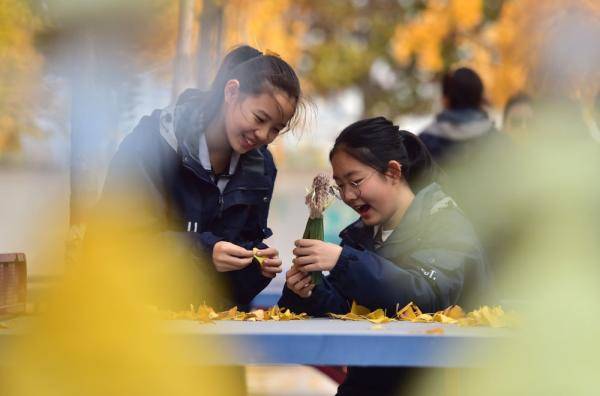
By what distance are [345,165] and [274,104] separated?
22cm

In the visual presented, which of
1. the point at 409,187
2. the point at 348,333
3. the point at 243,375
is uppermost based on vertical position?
the point at 409,187

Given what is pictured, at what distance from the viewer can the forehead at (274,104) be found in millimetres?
2947

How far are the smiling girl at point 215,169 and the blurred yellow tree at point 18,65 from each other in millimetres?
1950

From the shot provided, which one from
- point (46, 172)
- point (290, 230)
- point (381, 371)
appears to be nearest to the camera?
point (381, 371)

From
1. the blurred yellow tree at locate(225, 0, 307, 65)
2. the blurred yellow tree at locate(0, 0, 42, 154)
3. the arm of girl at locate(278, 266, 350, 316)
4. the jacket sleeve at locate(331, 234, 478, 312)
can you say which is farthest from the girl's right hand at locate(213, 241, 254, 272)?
the blurred yellow tree at locate(0, 0, 42, 154)

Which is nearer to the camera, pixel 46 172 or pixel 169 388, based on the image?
pixel 169 388

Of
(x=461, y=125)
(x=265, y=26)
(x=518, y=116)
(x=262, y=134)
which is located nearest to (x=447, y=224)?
(x=262, y=134)

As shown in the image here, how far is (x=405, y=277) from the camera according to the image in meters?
2.64

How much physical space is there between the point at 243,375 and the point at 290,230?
29.4 feet

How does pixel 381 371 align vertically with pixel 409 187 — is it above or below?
below

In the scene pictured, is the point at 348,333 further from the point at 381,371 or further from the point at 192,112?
the point at 192,112

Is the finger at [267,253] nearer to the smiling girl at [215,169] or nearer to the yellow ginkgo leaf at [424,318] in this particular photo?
the smiling girl at [215,169]

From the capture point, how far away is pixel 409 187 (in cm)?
300

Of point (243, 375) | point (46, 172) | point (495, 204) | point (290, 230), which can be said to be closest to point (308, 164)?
point (290, 230)
